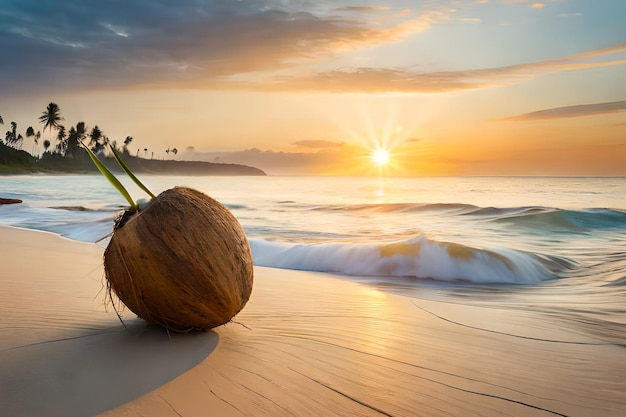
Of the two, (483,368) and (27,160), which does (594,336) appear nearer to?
(483,368)

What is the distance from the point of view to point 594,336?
12.8 ft

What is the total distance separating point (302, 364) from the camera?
114 inches

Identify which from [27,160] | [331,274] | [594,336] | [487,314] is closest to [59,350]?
[487,314]

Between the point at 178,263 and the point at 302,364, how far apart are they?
900mm

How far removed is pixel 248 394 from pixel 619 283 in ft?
19.5

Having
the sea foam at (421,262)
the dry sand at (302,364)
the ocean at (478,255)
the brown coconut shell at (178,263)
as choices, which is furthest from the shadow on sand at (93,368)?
the sea foam at (421,262)

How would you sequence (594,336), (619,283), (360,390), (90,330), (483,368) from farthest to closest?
1. (619,283)
2. (594,336)
3. (90,330)
4. (483,368)
5. (360,390)

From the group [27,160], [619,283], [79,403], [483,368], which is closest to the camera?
[79,403]

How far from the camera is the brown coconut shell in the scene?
3031 millimetres

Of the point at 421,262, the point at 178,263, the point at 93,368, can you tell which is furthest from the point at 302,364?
the point at 421,262

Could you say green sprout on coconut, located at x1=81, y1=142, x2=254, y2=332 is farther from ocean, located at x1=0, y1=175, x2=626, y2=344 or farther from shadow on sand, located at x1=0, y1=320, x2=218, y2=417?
ocean, located at x1=0, y1=175, x2=626, y2=344

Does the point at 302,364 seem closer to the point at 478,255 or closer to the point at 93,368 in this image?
the point at 93,368

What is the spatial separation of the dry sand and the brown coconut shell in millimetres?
202

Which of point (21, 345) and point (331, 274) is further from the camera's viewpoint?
point (331, 274)
